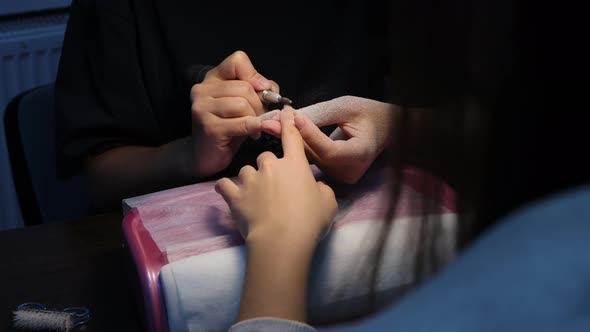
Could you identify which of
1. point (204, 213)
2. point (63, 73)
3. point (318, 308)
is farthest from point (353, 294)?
point (63, 73)

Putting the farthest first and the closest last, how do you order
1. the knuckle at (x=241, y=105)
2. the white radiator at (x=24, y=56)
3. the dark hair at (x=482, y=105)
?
1. the white radiator at (x=24, y=56)
2. the knuckle at (x=241, y=105)
3. the dark hair at (x=482, y=105)

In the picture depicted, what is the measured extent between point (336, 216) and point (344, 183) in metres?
0.11

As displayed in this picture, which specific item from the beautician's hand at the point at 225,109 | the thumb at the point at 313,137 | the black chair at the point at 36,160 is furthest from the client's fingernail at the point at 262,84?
the black chair at the point at 36,160

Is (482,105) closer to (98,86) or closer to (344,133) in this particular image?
(344,133)

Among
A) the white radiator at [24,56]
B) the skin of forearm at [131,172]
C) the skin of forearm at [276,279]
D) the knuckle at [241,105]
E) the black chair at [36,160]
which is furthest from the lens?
the white radiator at [24,56]

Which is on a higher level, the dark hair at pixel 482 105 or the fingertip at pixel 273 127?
the dark hair at pixel 482 105

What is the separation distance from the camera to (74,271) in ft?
2.74

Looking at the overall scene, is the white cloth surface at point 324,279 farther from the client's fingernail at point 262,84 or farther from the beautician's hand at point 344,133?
the client's fingernail at point 262,84

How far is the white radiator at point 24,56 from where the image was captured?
5.94ft

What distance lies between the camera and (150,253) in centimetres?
71

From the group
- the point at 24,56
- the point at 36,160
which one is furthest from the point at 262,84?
the point at 24,56

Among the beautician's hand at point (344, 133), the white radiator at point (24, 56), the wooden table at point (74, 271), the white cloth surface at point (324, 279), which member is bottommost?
the white radiator at point (24, 56)

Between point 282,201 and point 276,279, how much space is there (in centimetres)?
8

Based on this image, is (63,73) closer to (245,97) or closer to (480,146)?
(245,97)
